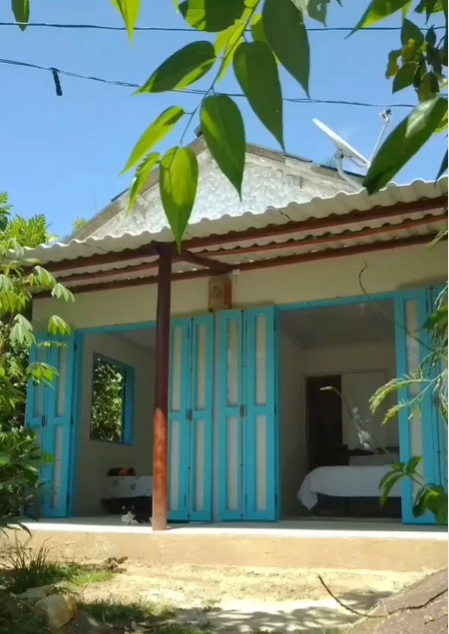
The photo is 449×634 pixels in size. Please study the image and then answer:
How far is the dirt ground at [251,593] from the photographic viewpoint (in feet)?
13.1

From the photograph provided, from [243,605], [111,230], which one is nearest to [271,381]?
[243,605]

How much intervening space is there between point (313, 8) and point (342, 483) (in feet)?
26.7

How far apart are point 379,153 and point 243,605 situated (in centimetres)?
415

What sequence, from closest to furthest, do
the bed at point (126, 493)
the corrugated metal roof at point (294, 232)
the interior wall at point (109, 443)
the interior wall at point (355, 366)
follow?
the corrugated metal roof at point (294, 232)
the interior wall at point (109, 443)
the bed at point (126, 493)
the interior wall at point (355, 366)

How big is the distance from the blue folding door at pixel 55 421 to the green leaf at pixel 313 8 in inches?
285

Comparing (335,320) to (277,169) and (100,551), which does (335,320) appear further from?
(100,551)

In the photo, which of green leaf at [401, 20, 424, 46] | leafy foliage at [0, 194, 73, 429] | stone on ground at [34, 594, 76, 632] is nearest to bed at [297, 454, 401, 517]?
leafy foliage at [0, 194, 73, 429]

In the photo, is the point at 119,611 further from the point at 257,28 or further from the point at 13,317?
the point at 257,28

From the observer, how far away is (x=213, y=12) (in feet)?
2.22

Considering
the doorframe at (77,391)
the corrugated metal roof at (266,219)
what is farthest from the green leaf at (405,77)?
the doorframe at (77,391)

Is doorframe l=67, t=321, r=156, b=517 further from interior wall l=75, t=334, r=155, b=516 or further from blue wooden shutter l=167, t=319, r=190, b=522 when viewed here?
blue wooden shutter l=167, t=319, r=190, b=522

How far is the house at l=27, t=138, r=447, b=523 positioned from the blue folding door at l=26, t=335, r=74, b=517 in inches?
0.6

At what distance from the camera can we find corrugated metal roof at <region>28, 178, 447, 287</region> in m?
5.46

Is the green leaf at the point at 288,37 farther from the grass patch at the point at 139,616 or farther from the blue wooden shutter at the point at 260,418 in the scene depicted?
the blue wooden shutter at the point at 260,418
